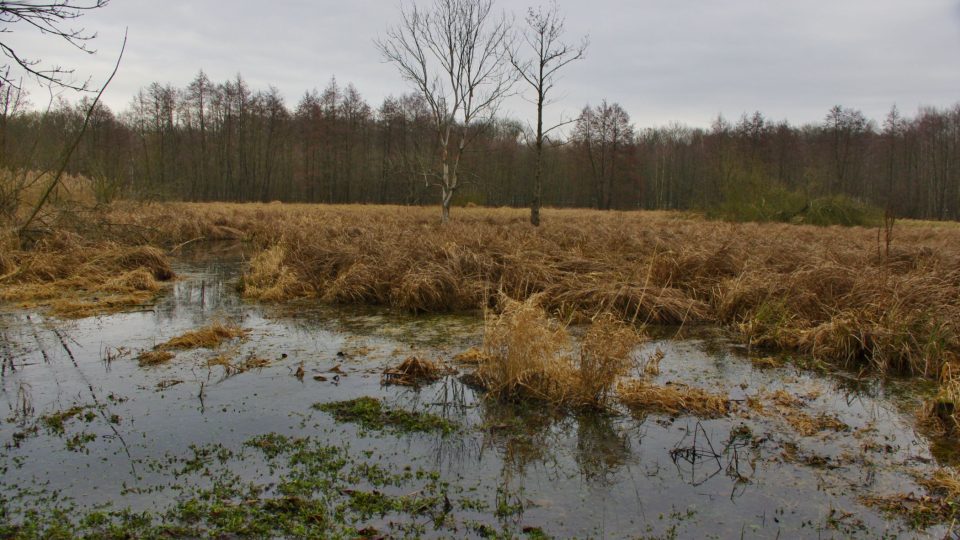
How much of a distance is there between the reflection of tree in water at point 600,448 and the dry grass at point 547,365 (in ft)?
0.78

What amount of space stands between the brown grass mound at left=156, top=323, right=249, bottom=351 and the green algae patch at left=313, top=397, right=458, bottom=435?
7.61 ft

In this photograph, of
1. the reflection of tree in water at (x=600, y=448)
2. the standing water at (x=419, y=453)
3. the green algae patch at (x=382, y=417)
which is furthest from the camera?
the green algae patch at (x=382, y=417)

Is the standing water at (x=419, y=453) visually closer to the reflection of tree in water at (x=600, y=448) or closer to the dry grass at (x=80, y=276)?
the reflection of tree in water at (x=600, y=448)

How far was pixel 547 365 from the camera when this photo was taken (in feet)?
15.9

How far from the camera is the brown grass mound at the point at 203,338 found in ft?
20.0

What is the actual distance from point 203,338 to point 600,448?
4.40 metres

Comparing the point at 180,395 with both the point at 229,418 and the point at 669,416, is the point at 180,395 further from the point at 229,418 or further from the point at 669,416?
the point at 669,416

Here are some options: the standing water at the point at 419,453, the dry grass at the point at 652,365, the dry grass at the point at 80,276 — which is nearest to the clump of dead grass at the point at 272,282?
the dry grass at the point at 80,276

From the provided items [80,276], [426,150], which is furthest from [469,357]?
[426,150]

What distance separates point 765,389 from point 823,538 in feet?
7.81

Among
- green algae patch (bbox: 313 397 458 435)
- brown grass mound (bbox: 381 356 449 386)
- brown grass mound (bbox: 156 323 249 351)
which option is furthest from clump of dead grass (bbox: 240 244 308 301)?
green algae patch (bbox: 313 397 458 435)

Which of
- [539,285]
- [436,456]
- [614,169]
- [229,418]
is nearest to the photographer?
[436,456]

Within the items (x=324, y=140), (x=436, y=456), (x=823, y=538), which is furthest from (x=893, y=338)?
(x=324, y=140)

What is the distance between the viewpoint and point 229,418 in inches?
166
